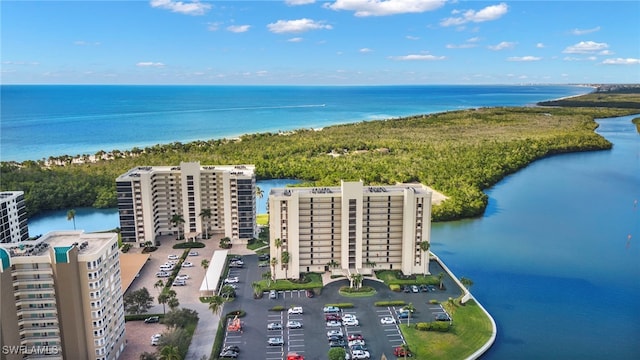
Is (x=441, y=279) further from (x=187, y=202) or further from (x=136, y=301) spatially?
(x=187, y=202)

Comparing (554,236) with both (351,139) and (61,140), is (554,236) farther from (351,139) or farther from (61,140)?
(61,140)

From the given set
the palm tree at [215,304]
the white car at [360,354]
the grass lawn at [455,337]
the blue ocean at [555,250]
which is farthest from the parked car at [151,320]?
the blue ocean at [555,250]

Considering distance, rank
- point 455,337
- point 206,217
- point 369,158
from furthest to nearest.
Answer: point 369,158 → point 206,217 → point 455,337

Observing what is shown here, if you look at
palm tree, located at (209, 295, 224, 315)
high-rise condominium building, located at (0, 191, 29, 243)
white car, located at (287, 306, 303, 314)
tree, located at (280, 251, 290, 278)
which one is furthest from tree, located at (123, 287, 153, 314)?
high-rise condominium building, located at (0, 191, 29, 243)

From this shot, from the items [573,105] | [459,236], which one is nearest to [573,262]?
[459,236]

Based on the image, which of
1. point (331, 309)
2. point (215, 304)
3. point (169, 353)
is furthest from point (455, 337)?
point (169, 353)
